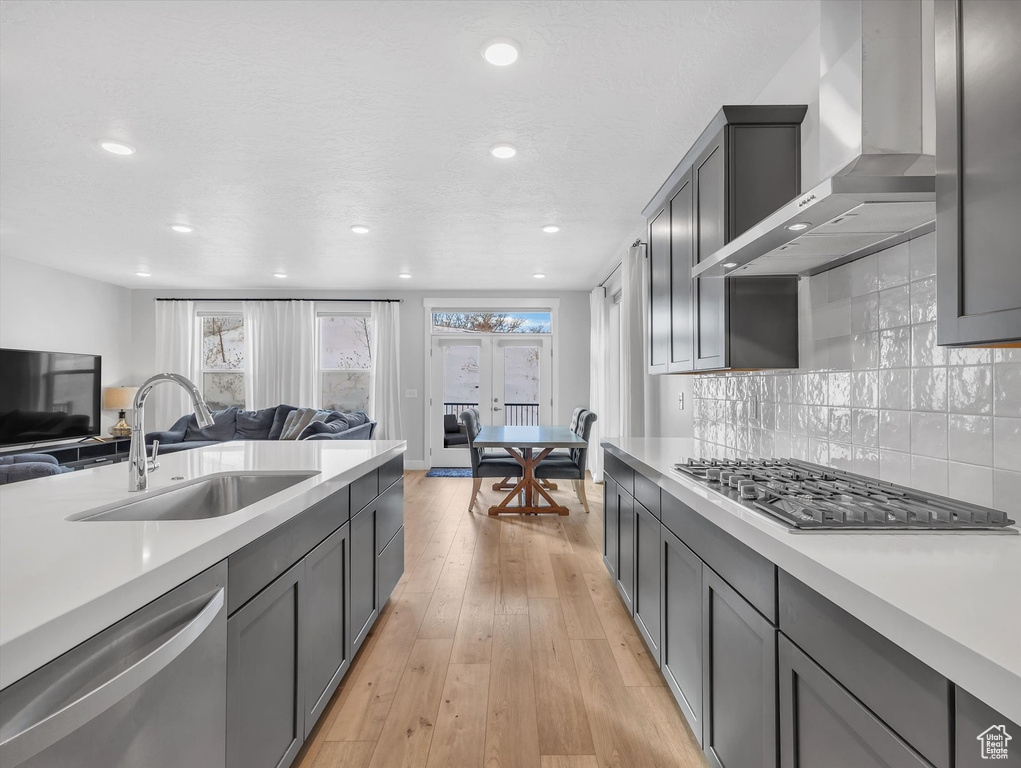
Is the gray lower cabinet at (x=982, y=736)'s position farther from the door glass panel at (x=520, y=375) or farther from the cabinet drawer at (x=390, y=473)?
the door glass panel at (x=520, y=375)

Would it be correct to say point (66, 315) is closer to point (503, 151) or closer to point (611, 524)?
point (503, 151)

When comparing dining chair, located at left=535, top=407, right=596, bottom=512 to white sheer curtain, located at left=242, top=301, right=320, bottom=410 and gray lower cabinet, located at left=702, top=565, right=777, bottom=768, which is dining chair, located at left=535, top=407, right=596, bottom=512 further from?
white sheer curtain, located at left=242, top=301, right=320, bottom=410

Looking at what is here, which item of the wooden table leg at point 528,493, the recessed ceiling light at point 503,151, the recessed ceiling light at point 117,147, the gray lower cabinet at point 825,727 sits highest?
the recessed ceiling light at point 503,151

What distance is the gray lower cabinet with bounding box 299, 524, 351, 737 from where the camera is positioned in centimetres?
Result: 161

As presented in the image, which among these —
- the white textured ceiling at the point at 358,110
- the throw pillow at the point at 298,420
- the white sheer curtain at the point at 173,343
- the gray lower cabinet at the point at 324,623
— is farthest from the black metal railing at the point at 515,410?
the gray lower cabinet at the point at 324,623

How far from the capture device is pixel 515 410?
7531mm

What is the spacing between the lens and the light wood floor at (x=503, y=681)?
170 centimetres

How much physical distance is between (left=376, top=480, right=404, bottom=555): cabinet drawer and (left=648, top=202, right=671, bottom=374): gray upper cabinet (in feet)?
5.18

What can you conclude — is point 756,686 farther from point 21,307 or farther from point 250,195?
point 21,307

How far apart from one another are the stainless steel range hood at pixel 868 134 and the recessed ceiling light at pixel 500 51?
108cm

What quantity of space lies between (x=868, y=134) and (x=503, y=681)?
7.12 feet

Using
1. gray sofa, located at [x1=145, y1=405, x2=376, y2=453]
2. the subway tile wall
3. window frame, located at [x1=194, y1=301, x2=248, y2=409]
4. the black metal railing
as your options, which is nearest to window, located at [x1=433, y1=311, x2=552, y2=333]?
the black metal railing

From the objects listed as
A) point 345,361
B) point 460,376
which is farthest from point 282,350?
point 460,376

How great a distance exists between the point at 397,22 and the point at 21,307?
598 centimetres
